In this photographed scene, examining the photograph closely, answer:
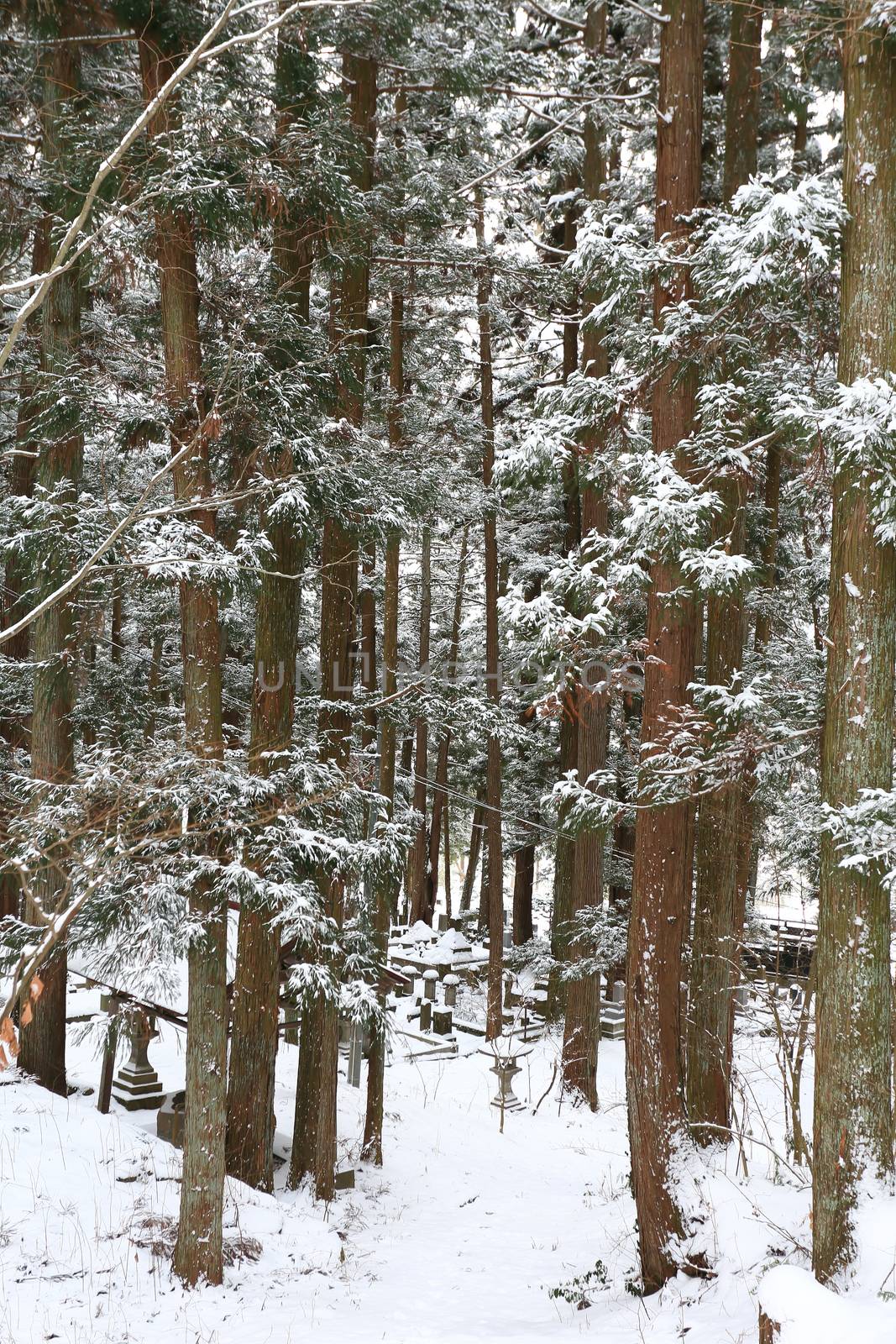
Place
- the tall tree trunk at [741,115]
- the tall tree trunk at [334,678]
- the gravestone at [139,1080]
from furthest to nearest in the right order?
the gravestone at [139,1080]
the tall tree trunk at [334,678]
the tall tree trunk at [741,115]

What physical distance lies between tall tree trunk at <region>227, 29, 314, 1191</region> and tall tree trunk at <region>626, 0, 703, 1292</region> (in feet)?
10.1

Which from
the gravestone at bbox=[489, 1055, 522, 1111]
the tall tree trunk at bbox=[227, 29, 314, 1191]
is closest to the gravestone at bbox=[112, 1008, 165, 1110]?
the tall tree trunk at bbox=[227, 29, 314, 1191]

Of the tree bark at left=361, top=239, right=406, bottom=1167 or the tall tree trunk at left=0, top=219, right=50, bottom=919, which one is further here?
the tree bark at left=361, top=239, right=406, bottom=1167

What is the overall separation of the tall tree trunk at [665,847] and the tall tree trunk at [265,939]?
A: 3.08m

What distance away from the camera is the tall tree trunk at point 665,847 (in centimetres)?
657

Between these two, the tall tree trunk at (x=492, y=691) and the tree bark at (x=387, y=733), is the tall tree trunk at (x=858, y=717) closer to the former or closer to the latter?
the tree bark at (x=387, y=733)

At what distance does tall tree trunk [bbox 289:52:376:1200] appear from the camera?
8.98 m

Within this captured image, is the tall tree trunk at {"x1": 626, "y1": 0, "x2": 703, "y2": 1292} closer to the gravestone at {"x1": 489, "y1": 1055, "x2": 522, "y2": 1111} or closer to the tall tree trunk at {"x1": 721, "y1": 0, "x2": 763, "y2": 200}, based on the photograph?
the tall tree trunk at {"x1": 721, "y1": 0, "x2": 763, "y2": 200}

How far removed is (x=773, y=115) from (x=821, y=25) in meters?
6.89

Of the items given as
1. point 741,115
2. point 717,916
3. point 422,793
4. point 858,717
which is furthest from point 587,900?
point 422,793

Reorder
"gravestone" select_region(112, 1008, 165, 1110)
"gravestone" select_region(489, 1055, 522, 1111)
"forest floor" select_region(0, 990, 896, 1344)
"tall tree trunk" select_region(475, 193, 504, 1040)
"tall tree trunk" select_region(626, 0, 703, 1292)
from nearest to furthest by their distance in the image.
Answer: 1. "forest floor" select_region(0, 990, 896, 1344)
2. "tall tree trunk" select_region(626, 0, 703, 1292)
3. "gravestone" select_region(112, 1008, 165, 1110)
4. "gravestone" select_region(489, 1055, 522, 1111)
5. "tall tree trunk" select_region(475, 193, 504, 1040)

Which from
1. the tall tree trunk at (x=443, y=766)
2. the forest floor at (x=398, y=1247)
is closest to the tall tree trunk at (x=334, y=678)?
the forest floor at (x=398, y=1247)

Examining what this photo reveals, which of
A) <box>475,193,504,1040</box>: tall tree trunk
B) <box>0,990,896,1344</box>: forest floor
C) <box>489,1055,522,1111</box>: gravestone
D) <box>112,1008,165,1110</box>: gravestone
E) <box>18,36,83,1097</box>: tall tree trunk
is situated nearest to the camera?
<box>0,990,896,1344</box>: forest floor

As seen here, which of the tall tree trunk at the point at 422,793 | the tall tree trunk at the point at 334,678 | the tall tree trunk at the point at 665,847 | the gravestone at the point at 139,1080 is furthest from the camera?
the tall tree trunk at the point at 422,793
